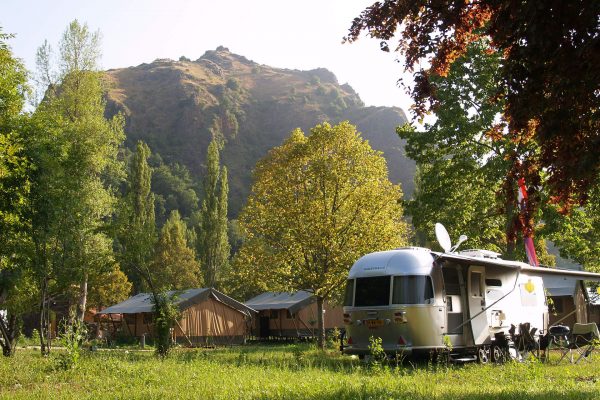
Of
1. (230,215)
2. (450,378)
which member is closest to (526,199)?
(450,378)

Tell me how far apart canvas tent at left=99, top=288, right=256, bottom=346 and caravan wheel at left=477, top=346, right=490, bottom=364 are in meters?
18.7

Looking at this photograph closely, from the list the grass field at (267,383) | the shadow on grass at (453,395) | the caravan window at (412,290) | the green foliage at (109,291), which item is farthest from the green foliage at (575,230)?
the green foliage at (109,291)

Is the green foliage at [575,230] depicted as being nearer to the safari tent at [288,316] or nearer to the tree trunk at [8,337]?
the tree trunk at [8,337]

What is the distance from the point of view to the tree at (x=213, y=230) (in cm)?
5422

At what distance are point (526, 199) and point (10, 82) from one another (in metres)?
12.7

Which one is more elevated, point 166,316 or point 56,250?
point 56,250

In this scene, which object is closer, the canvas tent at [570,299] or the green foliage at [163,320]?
the green foliage at [163,320]

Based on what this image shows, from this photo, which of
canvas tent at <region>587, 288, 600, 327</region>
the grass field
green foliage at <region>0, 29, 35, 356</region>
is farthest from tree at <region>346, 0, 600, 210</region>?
canvas tent at <region>587, 288, 600, 327</region>

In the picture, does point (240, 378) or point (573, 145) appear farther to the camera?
point (240, 378)

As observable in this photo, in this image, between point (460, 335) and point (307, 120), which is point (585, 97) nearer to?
point (460, 335)

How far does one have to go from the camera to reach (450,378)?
10898 mm

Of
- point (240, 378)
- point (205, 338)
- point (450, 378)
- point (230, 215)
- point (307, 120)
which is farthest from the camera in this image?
point (307, 120)

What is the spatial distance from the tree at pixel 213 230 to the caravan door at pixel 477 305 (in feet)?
126

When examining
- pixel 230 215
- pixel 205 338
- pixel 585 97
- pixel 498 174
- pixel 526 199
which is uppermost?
pixel 230 215
